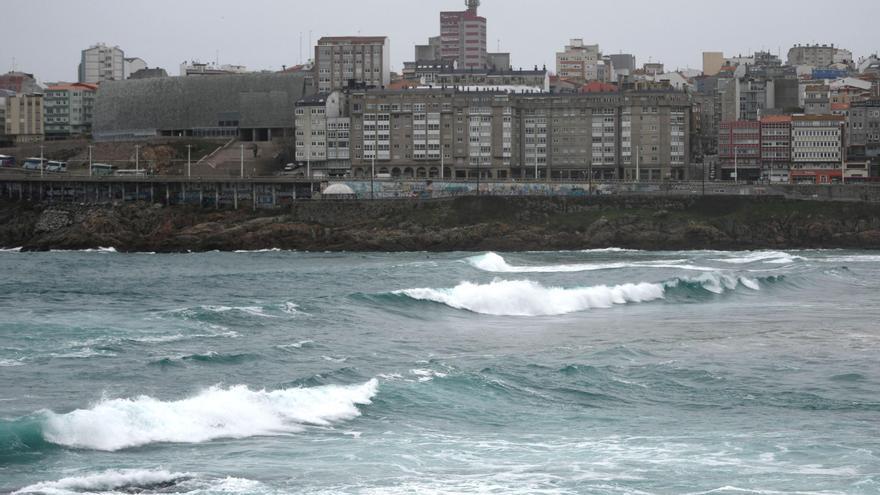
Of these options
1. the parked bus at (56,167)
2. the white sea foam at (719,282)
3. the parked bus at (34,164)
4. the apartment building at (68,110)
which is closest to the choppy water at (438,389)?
the white sea foam at (719,282)

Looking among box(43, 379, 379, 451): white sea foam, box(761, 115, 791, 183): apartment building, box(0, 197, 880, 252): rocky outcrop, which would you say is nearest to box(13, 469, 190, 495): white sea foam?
box(43, 379, 379, 451): white sea foam

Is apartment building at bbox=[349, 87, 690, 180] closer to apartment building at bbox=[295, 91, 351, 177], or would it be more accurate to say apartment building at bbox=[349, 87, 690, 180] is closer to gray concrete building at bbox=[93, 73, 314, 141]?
apartment building at bbox=[295, 91, 351, 177]

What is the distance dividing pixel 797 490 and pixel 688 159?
102 metres

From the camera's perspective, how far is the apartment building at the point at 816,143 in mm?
125500

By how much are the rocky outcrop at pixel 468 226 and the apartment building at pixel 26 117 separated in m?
62.4

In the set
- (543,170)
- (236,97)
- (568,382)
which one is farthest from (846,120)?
(568,382)

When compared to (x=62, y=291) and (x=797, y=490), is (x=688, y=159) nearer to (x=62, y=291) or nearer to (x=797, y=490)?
(x=62, y=291)

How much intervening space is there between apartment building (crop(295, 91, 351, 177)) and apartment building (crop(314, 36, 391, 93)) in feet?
63.0

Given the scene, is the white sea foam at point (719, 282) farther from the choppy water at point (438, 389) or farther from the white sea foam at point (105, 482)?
the white sea foam at point (105, 482)

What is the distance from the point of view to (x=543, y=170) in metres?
129

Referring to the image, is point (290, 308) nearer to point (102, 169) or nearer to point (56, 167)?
point (102, 169)

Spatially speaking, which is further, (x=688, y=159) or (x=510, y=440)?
(x=688, y=159)

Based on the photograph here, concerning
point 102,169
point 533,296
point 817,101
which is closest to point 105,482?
point 533,296

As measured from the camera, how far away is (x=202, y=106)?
152 m
